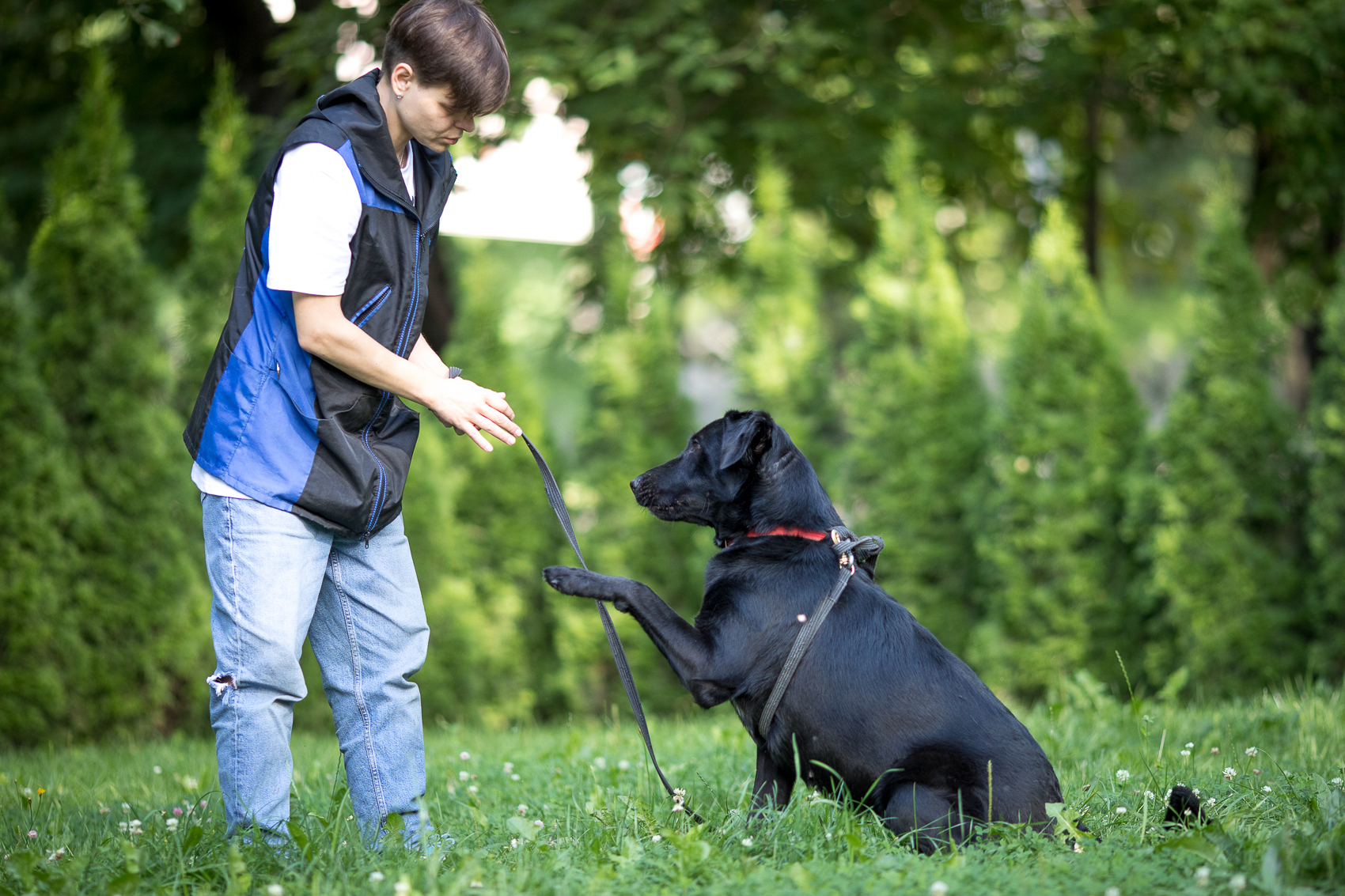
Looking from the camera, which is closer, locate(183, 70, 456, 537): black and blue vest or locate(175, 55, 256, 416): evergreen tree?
locate(183, 70, 456, 537): black and blue vest

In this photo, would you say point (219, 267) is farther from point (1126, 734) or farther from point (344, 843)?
point (1126, 734)

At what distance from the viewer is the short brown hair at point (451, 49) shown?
2.42 m

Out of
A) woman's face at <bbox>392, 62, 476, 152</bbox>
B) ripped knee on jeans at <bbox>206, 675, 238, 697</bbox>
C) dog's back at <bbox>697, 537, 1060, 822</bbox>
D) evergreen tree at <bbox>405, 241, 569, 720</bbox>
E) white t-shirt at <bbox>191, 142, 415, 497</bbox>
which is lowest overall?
evergreen tree at <bbox>405, 241, 569, 720</bbox>

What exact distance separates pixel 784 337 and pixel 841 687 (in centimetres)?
419

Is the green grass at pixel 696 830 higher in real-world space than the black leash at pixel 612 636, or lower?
lower

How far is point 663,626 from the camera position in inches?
105

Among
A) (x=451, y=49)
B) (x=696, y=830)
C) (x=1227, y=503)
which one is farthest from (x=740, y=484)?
(x=1227, y=503)

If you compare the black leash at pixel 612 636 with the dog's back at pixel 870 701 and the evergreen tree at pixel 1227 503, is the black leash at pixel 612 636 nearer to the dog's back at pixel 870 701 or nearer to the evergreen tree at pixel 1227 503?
the dog's back at pixel 870 701

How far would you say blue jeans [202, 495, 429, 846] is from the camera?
7.94ft

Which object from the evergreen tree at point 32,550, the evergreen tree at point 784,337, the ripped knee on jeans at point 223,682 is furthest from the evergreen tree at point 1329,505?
the evergreen tree at point 32,550

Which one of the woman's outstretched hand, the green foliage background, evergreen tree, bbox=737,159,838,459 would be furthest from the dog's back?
evergreen tree, bbox=737,159,838,459

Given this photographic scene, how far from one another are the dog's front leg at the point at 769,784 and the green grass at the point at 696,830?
8 centimetres

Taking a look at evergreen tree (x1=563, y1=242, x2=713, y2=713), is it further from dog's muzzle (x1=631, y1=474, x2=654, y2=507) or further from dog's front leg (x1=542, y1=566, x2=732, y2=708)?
dog's front leg (x1=542, y1=566, x2=732, y2=708)

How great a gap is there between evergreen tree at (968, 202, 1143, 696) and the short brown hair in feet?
13.7
